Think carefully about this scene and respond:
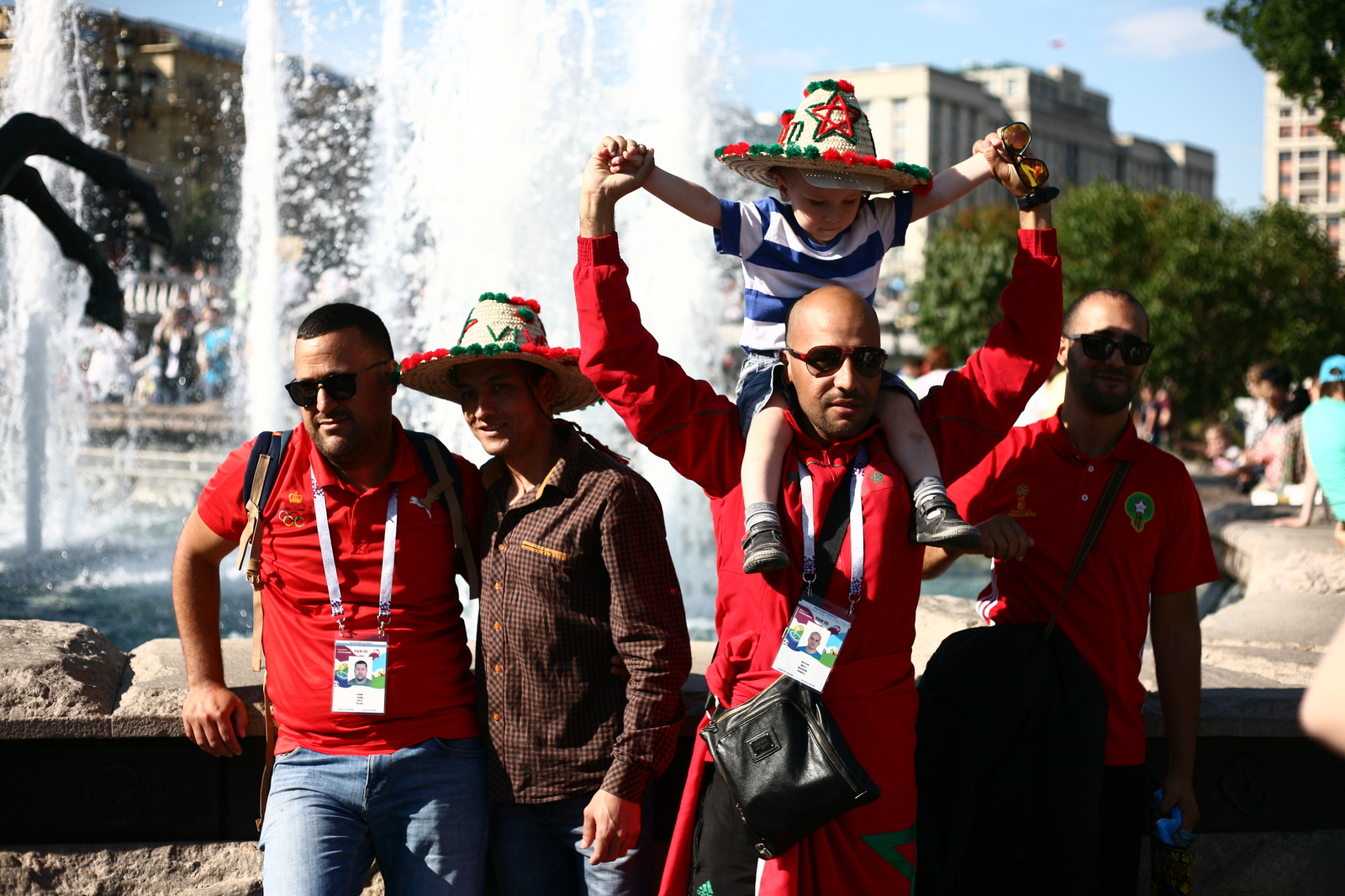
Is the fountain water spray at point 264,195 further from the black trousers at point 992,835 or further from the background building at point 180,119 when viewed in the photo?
the black trousers at point 992,835

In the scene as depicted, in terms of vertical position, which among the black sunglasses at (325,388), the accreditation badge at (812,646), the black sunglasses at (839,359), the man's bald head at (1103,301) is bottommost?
the accreditation badge at (812,646)

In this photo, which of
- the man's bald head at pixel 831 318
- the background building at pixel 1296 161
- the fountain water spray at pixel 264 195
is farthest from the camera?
the background building at pixel 1296 161

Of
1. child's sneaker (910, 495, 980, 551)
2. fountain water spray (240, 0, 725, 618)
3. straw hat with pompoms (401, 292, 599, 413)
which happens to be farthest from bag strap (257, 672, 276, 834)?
fountain water spray (240, 0, 725, 618)

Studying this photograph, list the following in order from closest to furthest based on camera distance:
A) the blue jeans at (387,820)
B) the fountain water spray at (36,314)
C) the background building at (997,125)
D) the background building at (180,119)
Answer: the blue jeans at (387,820), the fountain water spray at (36,314), the background building at (180,119), the background building at (997,125)

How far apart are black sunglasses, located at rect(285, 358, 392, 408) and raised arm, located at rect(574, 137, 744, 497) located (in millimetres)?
577

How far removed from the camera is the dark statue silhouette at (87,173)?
7742 mm

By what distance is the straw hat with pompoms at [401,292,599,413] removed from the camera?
263 cm

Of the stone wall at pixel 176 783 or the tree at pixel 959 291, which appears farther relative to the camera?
the tree at pixel 959 291

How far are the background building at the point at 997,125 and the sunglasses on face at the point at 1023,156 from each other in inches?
1959

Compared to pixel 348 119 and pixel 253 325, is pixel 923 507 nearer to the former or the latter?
pixel 253 325

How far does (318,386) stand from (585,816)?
1.12 metres

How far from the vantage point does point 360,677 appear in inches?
99.3

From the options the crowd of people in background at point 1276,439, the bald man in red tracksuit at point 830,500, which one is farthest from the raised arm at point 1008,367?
the crowd of people in background at point 1276,439

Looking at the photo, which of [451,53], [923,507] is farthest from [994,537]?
[451,53]
